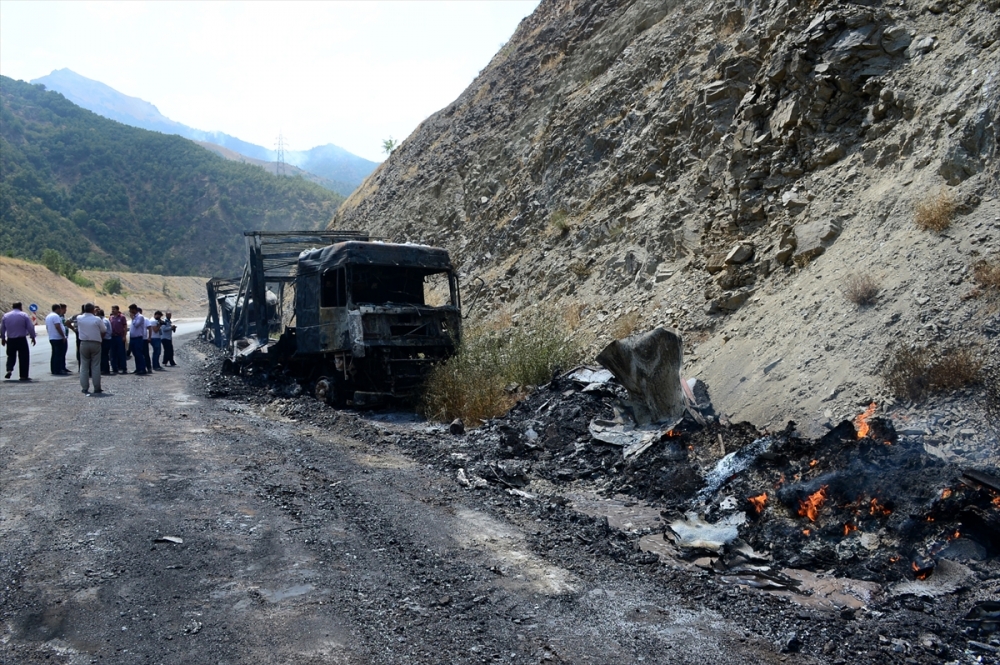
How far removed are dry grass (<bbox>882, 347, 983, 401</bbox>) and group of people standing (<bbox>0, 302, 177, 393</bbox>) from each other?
12575mm

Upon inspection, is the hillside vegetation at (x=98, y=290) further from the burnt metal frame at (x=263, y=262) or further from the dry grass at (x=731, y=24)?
the dry grass at (x=731, y=24)

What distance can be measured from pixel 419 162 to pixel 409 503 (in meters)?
24.5

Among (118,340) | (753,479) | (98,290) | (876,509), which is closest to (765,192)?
(753,479)

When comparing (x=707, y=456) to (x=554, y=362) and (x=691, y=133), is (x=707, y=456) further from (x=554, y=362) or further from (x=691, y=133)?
(x=691, y=133)

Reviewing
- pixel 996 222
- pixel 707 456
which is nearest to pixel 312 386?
pixel 707 456

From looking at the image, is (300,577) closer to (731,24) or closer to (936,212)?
(936,212)

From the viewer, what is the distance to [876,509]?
5449 millimetres

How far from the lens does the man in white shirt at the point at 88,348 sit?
13648 mm

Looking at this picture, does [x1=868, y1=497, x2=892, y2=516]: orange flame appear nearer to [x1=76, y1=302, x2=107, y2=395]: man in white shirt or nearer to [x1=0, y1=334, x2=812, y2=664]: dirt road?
[x1=0, y1=334, x2=812, y2=664]: dirt road

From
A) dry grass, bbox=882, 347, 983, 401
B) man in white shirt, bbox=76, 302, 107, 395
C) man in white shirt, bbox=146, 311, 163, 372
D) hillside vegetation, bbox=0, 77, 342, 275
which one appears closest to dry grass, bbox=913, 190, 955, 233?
dry grass, bbox=882, 347, 983, 401

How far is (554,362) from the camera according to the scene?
11484 mm

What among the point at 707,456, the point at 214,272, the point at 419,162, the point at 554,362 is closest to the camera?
the point at 707,456

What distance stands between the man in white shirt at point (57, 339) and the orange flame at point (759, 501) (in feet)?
51.0

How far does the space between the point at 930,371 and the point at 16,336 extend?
642 inches
